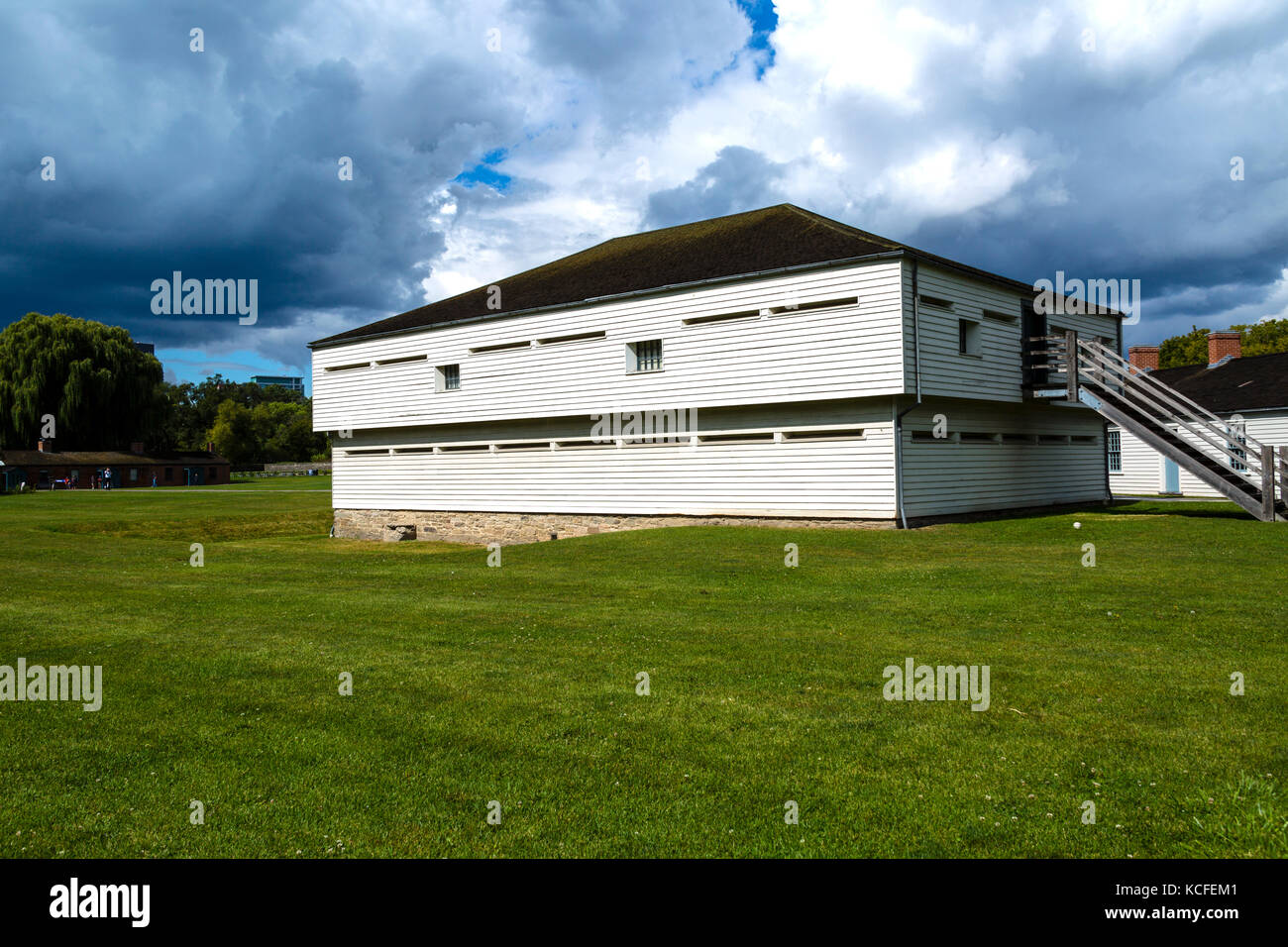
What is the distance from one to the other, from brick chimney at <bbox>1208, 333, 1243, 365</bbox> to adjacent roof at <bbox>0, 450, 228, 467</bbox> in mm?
93552

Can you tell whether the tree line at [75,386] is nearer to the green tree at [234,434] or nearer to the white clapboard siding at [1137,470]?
the green tree at [234,434]

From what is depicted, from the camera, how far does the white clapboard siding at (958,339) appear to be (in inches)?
923

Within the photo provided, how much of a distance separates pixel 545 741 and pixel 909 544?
14.9 m

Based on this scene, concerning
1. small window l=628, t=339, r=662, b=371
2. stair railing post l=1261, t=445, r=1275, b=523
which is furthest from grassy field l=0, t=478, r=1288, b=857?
small window l=628, t=339, r=662, b=371

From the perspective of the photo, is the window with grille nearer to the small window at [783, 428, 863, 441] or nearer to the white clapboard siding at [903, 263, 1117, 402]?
the white clapboard siding at [903, 263, 1117, 402]

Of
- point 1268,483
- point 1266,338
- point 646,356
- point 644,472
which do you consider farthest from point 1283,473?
point 1266,338

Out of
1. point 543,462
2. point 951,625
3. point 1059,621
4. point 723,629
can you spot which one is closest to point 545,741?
point 723,629

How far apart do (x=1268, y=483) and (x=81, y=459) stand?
316ft

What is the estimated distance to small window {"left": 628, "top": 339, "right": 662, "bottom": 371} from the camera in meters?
27.6

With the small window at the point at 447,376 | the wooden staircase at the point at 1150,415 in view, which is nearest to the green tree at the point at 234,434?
the small window at the point at 447,376

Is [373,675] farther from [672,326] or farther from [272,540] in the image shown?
[272,540]

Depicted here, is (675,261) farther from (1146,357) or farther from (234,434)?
(234,434)

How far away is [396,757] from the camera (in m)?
6.28

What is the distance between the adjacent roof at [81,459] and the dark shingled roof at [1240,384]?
297 ft
